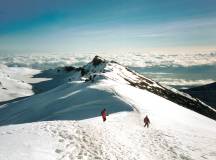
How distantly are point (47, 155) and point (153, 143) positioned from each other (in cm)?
1243

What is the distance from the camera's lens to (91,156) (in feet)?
70.4

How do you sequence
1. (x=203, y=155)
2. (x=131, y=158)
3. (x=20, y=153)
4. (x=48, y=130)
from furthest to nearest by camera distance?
(x=203, y=155) → (x=48, y=130) → (x=131, y=158) → (x=20, y=153)

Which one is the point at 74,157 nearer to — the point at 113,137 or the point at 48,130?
the point at 48,130

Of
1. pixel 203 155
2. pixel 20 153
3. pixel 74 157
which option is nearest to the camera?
pixel 20 153

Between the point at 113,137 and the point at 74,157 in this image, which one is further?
the point at 113,137

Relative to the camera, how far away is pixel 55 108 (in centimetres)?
5750

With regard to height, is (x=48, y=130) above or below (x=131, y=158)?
above

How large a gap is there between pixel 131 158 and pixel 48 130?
26.3 feet

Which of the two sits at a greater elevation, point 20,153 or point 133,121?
point 20,153

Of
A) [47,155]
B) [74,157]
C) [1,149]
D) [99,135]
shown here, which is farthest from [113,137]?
[1,149]

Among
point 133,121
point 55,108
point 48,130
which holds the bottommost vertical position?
point 55,108

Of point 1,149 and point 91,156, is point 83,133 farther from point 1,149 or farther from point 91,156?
point 1,149

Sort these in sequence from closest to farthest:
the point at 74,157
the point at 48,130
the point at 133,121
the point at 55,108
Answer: the point at 74,157
the point at 48,130
the point at 133,121
the point at 55,108

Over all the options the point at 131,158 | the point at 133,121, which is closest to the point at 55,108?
the point at 133,121
